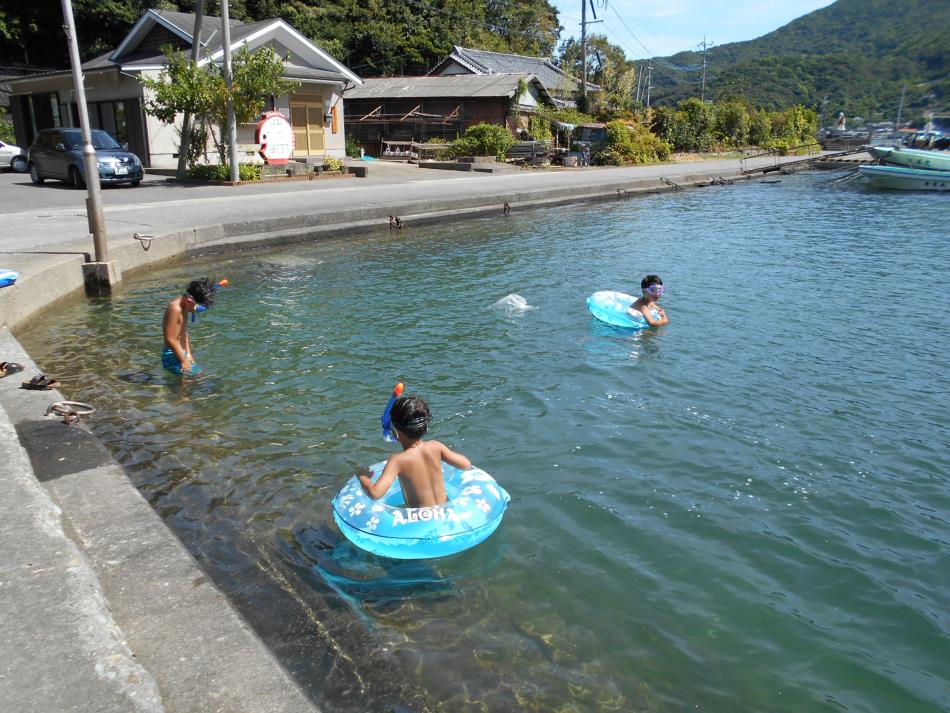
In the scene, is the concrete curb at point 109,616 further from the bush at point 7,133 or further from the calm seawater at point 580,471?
the bush at point 7,133

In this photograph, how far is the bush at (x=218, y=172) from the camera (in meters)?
25.2

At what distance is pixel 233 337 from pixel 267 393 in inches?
93.8

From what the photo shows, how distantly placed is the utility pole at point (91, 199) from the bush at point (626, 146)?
107 feet

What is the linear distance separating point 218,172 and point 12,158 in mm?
10289

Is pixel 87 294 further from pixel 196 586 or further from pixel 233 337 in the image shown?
pixel 196 586

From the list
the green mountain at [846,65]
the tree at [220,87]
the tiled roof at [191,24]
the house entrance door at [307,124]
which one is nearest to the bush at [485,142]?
the house entrance door at [307,124]

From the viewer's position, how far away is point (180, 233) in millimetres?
14992

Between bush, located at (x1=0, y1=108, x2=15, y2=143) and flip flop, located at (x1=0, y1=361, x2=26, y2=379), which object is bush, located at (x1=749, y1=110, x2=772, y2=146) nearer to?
bush, located at (x1=0, y1=108, x2=15, y2=143)

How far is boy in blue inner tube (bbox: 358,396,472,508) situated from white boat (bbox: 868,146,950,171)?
35859 mm

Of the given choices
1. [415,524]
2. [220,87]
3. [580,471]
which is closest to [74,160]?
[220,87]

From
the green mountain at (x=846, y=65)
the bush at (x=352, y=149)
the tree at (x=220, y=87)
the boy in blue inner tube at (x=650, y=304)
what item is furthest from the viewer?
the green mountain at (x=846, y=65)

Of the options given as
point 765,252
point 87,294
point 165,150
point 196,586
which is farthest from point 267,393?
point 165,150

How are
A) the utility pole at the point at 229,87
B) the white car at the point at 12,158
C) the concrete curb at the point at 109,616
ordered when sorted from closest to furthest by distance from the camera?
1. the concrete curb at the point at 109,616
2. the utility pole at the point at 229,87
3. the white car at the point at 12,158

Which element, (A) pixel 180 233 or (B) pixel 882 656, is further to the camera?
(A) pixel 180 233
